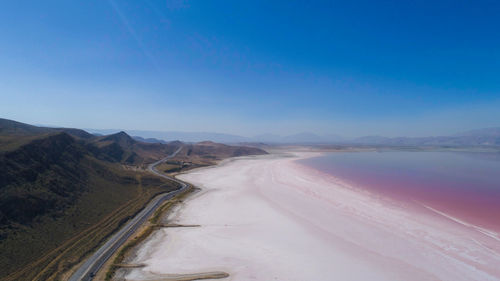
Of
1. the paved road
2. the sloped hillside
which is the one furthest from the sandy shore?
the sloped hillside

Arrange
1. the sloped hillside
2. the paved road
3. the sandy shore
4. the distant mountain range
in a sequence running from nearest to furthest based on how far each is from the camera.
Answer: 1. the paved road
2. the sandy shore
3. the sloped hillside
4. the distant mountain range

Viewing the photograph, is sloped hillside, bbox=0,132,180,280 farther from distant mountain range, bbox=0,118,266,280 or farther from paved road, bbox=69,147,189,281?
paved road, bbox=69,147,189,281

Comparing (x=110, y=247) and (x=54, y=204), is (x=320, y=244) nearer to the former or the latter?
(x=110, y=247)

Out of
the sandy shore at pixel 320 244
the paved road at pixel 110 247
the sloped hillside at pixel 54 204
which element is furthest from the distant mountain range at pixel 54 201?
the sandy shore at pixel 320 244

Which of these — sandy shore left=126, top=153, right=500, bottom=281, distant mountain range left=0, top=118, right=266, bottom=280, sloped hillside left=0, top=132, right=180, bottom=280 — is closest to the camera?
sandy shore left=126, top=153, right=500, bottom=281

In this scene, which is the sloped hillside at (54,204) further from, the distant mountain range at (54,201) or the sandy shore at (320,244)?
the sandy shore at (320,244)

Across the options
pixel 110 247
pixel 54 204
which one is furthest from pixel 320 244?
pixel 54 204

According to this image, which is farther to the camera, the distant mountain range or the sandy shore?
the distant mountain range

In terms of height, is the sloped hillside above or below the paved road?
above
